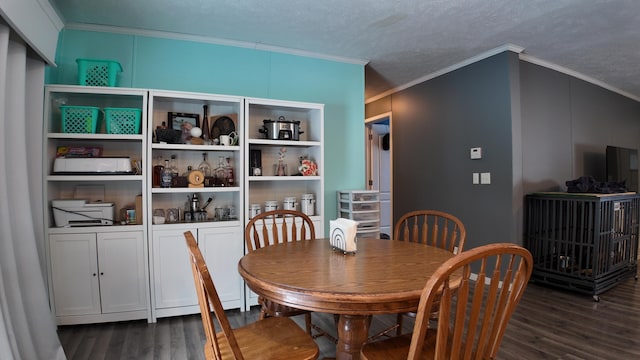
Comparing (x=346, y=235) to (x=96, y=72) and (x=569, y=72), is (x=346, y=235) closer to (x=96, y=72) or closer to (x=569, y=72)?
(x=96, y=72)

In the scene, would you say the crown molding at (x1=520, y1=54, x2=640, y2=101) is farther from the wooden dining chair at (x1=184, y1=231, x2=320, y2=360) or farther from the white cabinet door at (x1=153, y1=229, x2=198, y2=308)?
the white cabinet door at (x1=153, y1=229, x2=198, y2=308)

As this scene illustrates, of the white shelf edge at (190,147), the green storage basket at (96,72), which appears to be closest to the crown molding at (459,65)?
the white shelf edge at (190,147)

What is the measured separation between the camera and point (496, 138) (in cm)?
Result: 330

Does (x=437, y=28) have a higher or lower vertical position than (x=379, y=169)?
higher

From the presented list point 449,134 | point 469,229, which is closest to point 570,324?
point 469,229

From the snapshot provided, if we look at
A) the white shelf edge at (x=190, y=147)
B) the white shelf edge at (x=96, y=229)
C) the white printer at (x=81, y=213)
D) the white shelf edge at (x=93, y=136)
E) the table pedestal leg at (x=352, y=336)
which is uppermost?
the white shelf edge at (x=93, y=136)

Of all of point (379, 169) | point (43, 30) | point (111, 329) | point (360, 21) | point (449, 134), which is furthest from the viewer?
point (379, 169)

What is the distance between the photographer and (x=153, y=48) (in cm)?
280

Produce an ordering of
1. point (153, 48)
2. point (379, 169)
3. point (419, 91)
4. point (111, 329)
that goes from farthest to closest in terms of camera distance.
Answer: point (379, 169)
point (419, 91)
point (153, 48)
point (111, 329)

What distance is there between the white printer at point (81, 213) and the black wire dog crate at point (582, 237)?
3.93 m

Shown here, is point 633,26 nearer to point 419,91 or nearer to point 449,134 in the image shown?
point 449,134

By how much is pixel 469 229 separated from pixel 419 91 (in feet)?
6.21

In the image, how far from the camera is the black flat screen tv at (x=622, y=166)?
4.09 m

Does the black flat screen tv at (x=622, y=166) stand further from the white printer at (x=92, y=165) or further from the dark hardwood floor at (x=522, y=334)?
the white printer at (x=92, y=165)
